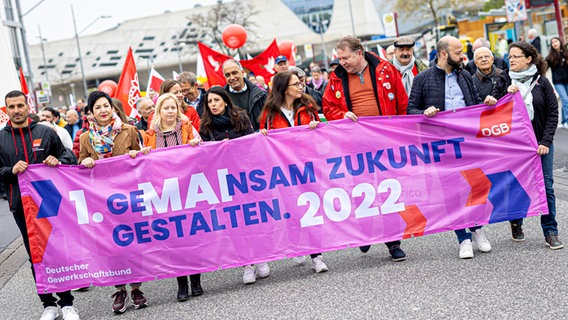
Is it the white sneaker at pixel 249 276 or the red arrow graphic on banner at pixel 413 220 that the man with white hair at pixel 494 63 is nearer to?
the red arrow graphic on banner at pixel 413 220

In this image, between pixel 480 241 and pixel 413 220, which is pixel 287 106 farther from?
pixel 480 241

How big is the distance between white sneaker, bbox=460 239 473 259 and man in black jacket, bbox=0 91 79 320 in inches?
129

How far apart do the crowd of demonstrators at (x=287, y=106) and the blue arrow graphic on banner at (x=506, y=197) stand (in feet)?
5.71

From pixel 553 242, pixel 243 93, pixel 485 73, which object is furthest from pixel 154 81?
pixel 553 242

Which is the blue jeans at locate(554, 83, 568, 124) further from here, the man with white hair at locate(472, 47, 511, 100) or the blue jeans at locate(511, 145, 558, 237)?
the blue jeans at locate(511, 145, 558, 237)

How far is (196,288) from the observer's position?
7.07 meters

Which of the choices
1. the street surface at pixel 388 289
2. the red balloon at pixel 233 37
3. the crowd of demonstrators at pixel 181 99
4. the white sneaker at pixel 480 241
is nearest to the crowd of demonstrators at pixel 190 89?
the crowd of demonstrators at pixel 181 99

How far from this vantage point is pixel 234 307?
6379mm

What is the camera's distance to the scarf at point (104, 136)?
24.0ft

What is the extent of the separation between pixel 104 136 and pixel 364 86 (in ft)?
7.84

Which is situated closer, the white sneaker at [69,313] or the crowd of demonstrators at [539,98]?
the white sneaker at [69,313]

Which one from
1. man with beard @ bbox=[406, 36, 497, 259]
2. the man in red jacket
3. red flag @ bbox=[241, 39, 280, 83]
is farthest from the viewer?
red flag @ bbox=[241, 39, 280, 83]

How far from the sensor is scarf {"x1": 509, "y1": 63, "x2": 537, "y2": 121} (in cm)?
710

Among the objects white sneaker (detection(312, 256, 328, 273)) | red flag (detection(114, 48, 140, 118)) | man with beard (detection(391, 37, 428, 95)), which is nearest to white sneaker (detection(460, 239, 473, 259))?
white sneaker (detection(312, 256, 328, 273))
